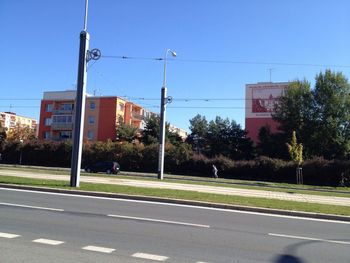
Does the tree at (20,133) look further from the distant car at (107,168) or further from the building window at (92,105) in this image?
the distant car at (107,168)

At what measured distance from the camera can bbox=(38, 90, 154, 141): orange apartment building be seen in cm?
7869

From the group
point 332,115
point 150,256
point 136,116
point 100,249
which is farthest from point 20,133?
point 150,256

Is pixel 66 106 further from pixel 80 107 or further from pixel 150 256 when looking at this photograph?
pixel 150 256

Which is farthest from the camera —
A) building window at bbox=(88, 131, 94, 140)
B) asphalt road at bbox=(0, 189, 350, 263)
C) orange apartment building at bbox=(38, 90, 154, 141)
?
building window at bbox=(88, 131, 94, 140)

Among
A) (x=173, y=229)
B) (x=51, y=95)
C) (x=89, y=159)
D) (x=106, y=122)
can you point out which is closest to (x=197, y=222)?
(x=173, y=229)

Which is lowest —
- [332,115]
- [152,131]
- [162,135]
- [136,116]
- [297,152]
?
[297,152]

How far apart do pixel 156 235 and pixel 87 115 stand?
242 ft

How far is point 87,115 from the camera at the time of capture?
80.6 meters

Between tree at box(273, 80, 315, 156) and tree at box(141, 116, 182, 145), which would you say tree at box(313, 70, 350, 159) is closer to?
tree at box(273, 80, 315, 156)

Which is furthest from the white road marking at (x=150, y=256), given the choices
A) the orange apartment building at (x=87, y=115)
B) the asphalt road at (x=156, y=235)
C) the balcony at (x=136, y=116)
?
the balcony at (x=136, y=116)

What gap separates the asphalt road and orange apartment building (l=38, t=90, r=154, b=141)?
65.4m

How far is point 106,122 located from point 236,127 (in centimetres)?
2369

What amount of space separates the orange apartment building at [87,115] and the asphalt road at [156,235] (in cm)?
6545

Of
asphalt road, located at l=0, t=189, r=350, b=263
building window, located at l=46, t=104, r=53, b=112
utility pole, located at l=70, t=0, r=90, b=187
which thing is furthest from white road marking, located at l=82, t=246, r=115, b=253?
building window, located at l=46, t=104, r=53, b=112
